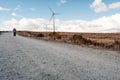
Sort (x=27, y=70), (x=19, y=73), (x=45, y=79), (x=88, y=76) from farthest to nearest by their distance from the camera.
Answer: (x=27, y=70)
(x=19, y=73)
(x=88, y=76)
(x=45, y=79)

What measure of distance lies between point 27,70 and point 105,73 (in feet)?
9.80

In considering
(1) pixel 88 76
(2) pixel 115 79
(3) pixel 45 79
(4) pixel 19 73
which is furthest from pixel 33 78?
(2) pixel 115 79

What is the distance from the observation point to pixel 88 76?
8641mm

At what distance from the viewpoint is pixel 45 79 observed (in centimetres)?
805

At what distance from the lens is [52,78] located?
26.9 feet

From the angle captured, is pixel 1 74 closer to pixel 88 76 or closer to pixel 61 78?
pixel 61 78

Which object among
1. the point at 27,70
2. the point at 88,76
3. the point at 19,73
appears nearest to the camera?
the point at 88,76

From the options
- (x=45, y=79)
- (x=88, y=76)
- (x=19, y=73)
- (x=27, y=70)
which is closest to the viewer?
(x=45, y=79)

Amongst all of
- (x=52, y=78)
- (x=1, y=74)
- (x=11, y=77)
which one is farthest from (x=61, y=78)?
(x=1, y=74)

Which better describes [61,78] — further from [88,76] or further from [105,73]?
[105,73]

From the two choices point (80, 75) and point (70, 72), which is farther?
point (70, 72)

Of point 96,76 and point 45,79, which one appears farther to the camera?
point 96,76

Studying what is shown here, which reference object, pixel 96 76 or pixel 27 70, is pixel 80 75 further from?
pixel 27 70

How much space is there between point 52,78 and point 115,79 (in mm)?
2053
